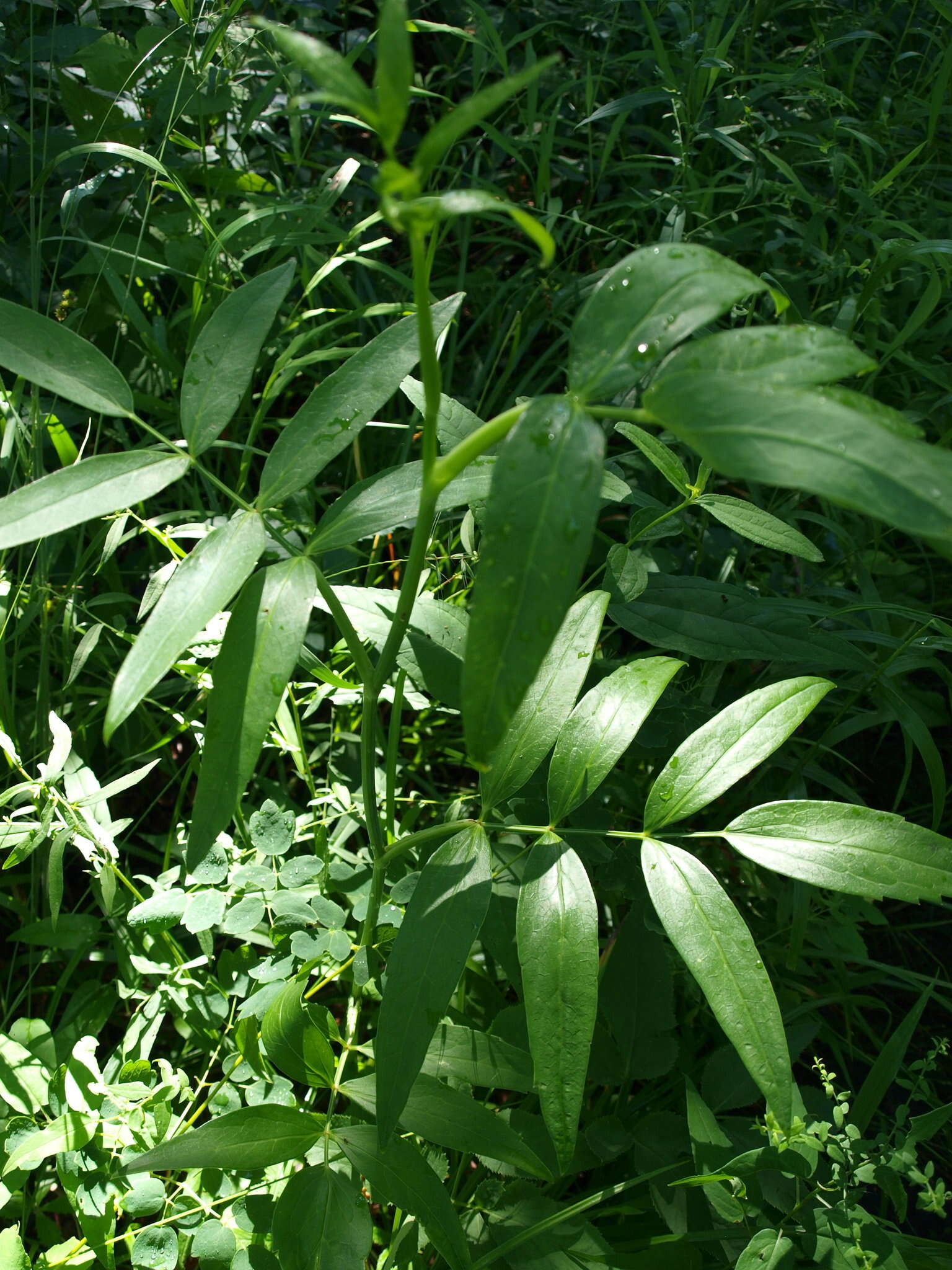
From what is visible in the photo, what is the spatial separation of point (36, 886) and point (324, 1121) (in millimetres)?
737

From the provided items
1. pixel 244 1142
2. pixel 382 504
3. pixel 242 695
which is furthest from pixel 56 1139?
pixel 382 504

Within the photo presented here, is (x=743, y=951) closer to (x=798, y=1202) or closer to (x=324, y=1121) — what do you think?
(x=798, y=1202)

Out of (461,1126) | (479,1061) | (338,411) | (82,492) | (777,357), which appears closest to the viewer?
(777,357)

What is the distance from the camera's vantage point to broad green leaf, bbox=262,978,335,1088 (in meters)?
1.09

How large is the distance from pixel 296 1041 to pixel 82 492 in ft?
2.08

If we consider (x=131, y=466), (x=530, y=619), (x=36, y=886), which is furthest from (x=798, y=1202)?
(x=36, y=886)

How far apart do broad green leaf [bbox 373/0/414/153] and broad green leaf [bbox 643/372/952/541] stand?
0.26 metres

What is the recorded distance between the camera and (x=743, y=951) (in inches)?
38.3

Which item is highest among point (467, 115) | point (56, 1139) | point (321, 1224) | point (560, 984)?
point (467, 115)

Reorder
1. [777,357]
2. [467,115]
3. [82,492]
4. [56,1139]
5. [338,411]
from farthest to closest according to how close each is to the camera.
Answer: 1. [56,1139]
2. [338,411]
3. [82,492]
4. [777,357]
5. [467,115]

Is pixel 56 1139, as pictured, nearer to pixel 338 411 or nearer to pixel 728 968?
pixel 728 968

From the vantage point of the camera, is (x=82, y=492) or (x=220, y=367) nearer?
(x=82, y=492)

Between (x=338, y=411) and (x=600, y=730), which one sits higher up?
(x=338, y=411)

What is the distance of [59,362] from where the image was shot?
35.9 inches
